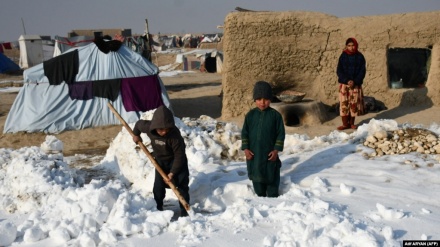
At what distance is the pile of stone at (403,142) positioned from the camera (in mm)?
4320

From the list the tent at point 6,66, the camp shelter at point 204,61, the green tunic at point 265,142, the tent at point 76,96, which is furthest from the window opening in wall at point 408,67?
the tent at point 6,66

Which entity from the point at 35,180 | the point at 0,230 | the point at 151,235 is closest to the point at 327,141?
the point at 151,235

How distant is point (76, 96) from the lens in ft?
29.2

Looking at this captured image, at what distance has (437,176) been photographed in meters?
3.70

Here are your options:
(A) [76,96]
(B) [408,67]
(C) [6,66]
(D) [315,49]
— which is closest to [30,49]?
(C) [6,66]

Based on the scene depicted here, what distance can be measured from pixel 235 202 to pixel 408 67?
Result: 7712mm

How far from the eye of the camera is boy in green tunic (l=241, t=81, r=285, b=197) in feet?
Answer: 11.5

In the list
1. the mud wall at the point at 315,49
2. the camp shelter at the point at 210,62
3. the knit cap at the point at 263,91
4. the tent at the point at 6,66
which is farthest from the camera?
the camp shelter at the point at 210,62

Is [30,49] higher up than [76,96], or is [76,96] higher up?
[30,49]

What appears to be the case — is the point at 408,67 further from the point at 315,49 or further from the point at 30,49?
the point at 30,49

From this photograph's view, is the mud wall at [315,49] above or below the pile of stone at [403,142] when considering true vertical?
above

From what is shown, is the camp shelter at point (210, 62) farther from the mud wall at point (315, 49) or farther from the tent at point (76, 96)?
the mud wall at point (315, 49)

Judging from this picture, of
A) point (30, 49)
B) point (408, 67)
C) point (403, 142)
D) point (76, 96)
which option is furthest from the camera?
point (30, 49)

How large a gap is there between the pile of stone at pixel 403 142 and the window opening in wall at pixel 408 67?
195 inches
